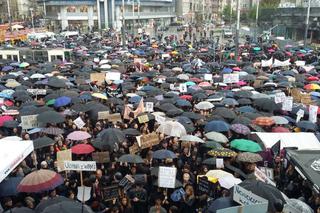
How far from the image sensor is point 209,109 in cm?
1356

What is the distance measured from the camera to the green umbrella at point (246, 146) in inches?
387

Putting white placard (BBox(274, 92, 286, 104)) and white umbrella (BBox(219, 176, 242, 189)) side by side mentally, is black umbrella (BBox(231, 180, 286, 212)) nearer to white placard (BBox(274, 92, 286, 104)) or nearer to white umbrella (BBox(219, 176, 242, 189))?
white umbrella (BBox(219, 176, 242, 189))

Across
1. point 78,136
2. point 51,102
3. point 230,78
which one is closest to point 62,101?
point 51,102

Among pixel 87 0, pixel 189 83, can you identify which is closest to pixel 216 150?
pixel 189 83

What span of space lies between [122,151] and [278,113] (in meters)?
6.01

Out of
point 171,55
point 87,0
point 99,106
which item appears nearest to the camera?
point 99,106

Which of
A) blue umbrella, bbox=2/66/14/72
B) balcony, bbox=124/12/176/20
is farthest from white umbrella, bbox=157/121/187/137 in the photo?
balcony, bbox=124/12/176/20

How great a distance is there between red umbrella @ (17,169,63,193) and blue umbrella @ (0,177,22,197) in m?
0.39

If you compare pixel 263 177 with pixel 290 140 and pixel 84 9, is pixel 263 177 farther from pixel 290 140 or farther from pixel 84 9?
pixel 84 9

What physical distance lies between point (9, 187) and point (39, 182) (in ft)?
2.75

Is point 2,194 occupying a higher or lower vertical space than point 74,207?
lower

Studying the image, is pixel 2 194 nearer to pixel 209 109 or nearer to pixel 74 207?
pixel 74 207

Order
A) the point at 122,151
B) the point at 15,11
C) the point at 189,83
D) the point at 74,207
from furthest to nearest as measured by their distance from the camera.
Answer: the point at 15,11 < the point at 189,83 < the point at 122,151 < the point at 74,207

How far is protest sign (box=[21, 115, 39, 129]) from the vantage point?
1160cm
